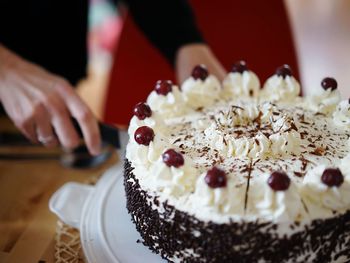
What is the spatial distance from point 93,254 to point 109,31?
3.67 metres

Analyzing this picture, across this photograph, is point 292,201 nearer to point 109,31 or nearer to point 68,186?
point 68,186

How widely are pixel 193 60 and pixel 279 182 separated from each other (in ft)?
3.65

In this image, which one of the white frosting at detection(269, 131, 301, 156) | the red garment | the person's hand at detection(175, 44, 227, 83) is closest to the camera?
the white frosting at detection(269, 131, 301, 156)

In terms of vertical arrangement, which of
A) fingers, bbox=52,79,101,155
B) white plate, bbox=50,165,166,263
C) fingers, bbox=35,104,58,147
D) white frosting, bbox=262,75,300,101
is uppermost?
white frosting, bbox=262,75,300,101

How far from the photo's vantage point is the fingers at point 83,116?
1659mm

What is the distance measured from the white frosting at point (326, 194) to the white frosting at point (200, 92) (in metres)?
0.62

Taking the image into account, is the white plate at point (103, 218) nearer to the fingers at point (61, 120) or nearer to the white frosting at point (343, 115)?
the fingers at point (61, 120)

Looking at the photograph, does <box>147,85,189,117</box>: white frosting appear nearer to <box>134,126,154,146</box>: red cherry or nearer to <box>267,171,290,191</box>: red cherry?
<box>134,126,154,146</box>: red cherry

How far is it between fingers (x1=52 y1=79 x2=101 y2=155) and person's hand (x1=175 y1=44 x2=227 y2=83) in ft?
2.04

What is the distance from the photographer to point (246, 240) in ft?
3.85

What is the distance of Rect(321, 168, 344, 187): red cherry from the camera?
1.19m

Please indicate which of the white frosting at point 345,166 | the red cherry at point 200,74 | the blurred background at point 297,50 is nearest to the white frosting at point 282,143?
the white frosting at point 345,166

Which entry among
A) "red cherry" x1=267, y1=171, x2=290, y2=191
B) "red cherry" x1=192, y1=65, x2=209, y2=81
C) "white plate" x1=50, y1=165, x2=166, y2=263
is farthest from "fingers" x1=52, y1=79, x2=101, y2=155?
"red cherry" x1=267, y1=171, x2=290, y2=191

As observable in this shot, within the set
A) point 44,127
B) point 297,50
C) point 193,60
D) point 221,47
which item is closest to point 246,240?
point 44,127
